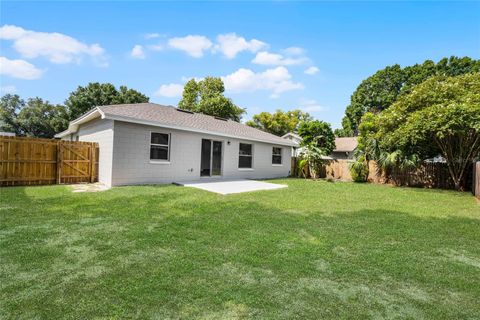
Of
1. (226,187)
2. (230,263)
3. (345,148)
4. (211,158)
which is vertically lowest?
(230,263)

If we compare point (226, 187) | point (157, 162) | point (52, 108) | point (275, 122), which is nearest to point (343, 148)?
point (275, 122)

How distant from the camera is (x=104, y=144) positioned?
9961mm

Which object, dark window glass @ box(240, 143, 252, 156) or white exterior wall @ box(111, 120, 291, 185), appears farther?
dark window glass @ box(240, 143, 252, 156)

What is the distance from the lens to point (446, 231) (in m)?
4.97

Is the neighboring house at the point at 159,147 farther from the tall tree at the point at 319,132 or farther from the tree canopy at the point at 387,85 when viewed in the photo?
the tree canopy at the point at 387,85

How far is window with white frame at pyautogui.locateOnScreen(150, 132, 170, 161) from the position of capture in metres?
10.4

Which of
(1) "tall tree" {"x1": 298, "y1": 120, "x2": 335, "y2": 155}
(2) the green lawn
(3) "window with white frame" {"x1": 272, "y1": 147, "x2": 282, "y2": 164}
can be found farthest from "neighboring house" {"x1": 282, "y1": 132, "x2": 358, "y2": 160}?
(2) the green lawn

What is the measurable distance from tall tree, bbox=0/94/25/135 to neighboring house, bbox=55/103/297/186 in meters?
26.0

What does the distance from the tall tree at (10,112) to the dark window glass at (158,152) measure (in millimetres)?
33389

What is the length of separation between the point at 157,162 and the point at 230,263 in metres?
8.01

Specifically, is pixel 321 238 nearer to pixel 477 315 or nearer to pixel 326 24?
pixel 477 315

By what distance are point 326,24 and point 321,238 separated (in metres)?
9.92

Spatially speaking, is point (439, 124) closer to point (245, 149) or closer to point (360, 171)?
point (360, 171)

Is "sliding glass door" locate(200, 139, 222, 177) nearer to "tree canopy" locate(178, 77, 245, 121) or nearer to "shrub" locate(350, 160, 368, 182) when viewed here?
"shrub" locate(350, 160, 368, 182)
